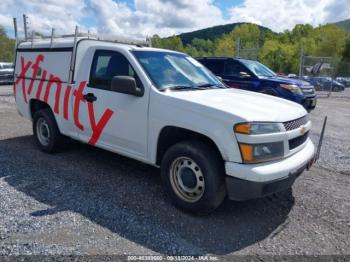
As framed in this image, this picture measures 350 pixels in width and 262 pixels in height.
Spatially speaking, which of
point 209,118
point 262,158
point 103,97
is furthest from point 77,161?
point 262,158

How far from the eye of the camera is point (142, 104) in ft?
12.9

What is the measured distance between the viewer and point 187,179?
3633 millimetres

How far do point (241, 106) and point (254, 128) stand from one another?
17.0 inches

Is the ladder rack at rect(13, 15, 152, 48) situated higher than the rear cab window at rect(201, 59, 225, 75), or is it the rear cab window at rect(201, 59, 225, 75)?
the ladder rack at rect(13, 15, 152, 48)

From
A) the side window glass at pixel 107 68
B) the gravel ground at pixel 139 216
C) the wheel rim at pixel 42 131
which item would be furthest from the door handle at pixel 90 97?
the wheel rim at pixel 42 131

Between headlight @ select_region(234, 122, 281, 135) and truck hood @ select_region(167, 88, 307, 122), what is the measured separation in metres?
0.06

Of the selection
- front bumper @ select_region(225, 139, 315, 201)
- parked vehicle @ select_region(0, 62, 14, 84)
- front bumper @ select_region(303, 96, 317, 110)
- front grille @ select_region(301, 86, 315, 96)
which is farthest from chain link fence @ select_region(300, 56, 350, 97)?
parked vehicle @ select_region(0, 62, 14, 84)

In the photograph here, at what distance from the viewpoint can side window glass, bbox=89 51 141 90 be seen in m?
4.34

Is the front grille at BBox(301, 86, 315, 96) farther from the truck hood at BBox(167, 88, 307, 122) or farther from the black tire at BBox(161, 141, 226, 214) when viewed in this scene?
the black tire at BBox(161, 141, 226, 214)

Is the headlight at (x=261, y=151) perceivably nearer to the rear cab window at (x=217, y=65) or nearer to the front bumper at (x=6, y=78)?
the rear cab window at (x=217, y=65)

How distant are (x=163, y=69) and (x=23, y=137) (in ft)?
14.3

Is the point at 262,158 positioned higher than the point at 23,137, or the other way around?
the point at 262,158

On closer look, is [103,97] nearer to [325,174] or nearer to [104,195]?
[104,195]

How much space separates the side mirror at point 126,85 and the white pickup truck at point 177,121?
0.01 metres
